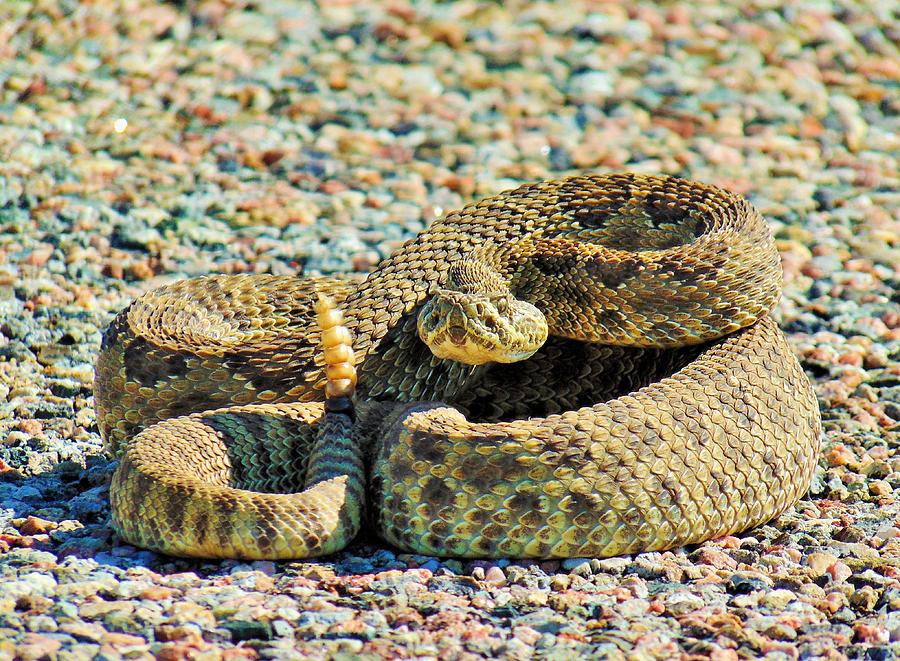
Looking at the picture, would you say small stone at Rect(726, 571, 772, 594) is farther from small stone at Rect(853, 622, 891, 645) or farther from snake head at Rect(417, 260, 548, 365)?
snake head at Rect(417, 260, 548, 365)

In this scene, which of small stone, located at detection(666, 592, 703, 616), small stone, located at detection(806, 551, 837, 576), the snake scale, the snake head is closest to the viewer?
small stone, located at detection(666, 592, 703, 616)

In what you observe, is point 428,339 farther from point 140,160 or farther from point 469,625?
point 140,160

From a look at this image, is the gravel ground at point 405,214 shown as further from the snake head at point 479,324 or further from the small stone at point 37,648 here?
the snake head at point 479,324

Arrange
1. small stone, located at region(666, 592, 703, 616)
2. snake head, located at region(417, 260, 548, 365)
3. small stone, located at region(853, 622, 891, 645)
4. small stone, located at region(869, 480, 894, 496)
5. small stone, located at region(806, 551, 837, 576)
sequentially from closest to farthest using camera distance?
small stone, located at region(853, 622, 891, 645) → small stone, located at region(666, 592, 703, 616) → small stone, located at region(806, 551, 837, 576) → snake head, located at region(417, 260, 548, 365) → small stone, located at region(869, 480, 894, 496)

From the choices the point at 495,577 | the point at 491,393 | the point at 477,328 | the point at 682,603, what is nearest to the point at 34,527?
the point at 495,577

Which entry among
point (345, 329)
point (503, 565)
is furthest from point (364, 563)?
point (345, 329)

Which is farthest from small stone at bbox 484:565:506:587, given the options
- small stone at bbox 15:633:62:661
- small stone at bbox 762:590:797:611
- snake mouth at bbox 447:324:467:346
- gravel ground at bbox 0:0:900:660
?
small stone at bbox 15:633:62:661

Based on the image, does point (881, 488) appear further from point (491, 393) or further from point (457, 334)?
point (457, 334)
